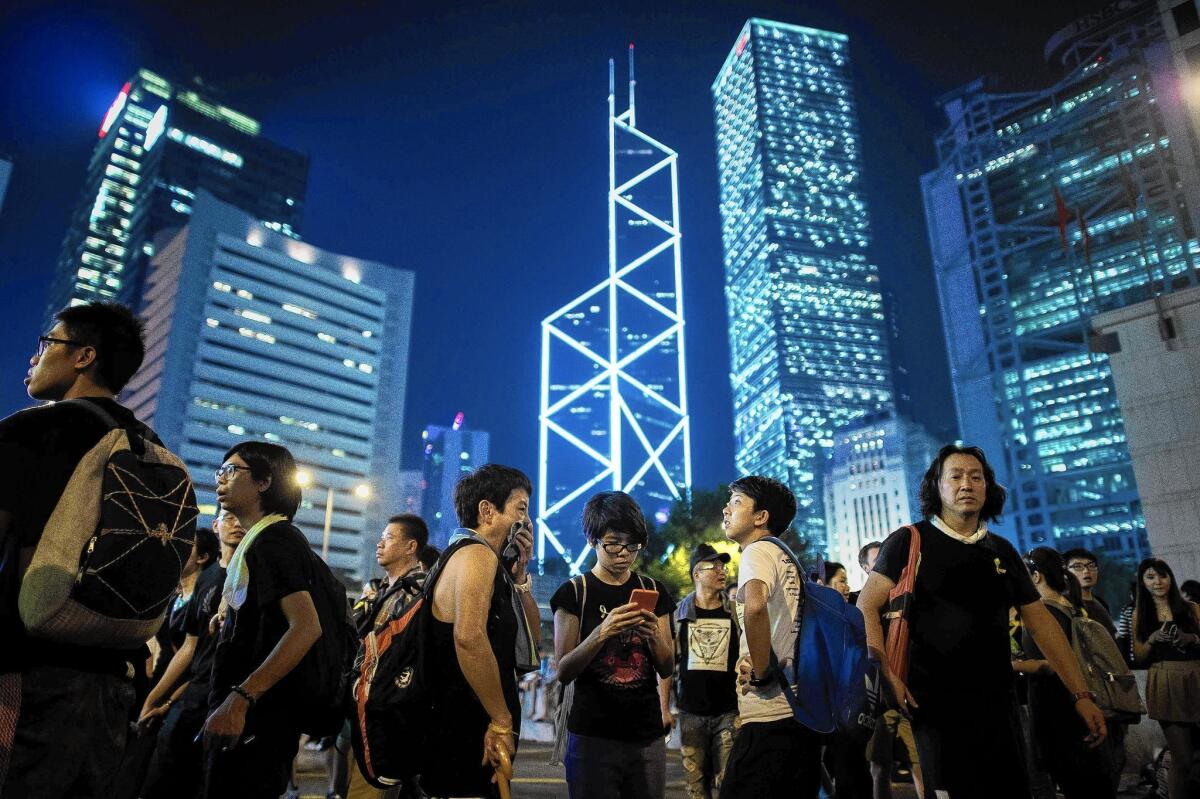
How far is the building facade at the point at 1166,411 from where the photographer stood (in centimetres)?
1312

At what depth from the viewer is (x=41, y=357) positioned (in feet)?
7.86

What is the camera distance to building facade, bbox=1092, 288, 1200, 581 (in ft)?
43.1

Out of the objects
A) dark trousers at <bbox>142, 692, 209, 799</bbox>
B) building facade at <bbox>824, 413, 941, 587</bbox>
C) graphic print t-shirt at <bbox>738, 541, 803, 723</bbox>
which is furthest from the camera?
building facade at <bbox>824, 413, 941, 587</bbox>

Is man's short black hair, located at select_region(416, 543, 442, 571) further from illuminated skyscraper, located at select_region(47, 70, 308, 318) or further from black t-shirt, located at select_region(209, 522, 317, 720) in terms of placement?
illuminated skyscraper, located at select_region(47, 70, 308, 318)

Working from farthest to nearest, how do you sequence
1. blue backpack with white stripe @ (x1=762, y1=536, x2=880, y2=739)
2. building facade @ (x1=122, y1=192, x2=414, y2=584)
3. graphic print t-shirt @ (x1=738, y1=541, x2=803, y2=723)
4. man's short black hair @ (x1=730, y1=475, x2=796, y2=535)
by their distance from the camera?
A: 1. building facade @ (x1=122, y1=192, x2=414, y2=584)
2. man's short black hair @ (x1=730, y1=475, x2=796, y2=535)
3. graphic print t-shirt @ (x1=738, y1=541, x2=803, y2=723)
4. blue backpack with white stripe @ (x1=762, y1=536, x2=880, y2=739)

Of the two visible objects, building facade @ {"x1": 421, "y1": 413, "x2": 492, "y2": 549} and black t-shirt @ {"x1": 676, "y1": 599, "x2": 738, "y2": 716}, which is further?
building facade @ {"x1": 421, "y1": 413, "x2": 492, "y2": 549}

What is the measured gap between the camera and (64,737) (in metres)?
1.96

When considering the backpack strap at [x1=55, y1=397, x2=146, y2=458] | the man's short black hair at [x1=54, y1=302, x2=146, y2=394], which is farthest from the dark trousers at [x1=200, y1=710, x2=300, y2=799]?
the man's short black hair at [x1=54, y1=302, x2=146, y2=394]

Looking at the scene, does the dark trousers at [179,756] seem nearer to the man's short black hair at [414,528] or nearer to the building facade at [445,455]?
the man's short black hair at [414,528]

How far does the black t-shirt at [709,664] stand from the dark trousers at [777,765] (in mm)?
1707

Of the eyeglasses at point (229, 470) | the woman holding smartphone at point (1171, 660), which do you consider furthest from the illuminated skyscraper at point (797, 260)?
the eyeglasses at point (229, 470)

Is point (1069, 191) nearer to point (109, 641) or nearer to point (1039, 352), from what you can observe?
point (1039, 352)

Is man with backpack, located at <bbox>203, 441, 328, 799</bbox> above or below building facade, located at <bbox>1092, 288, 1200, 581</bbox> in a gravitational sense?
below

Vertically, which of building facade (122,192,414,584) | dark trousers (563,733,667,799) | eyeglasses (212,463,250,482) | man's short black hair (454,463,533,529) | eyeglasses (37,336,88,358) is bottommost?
dark trousers (563,733,667,799)
